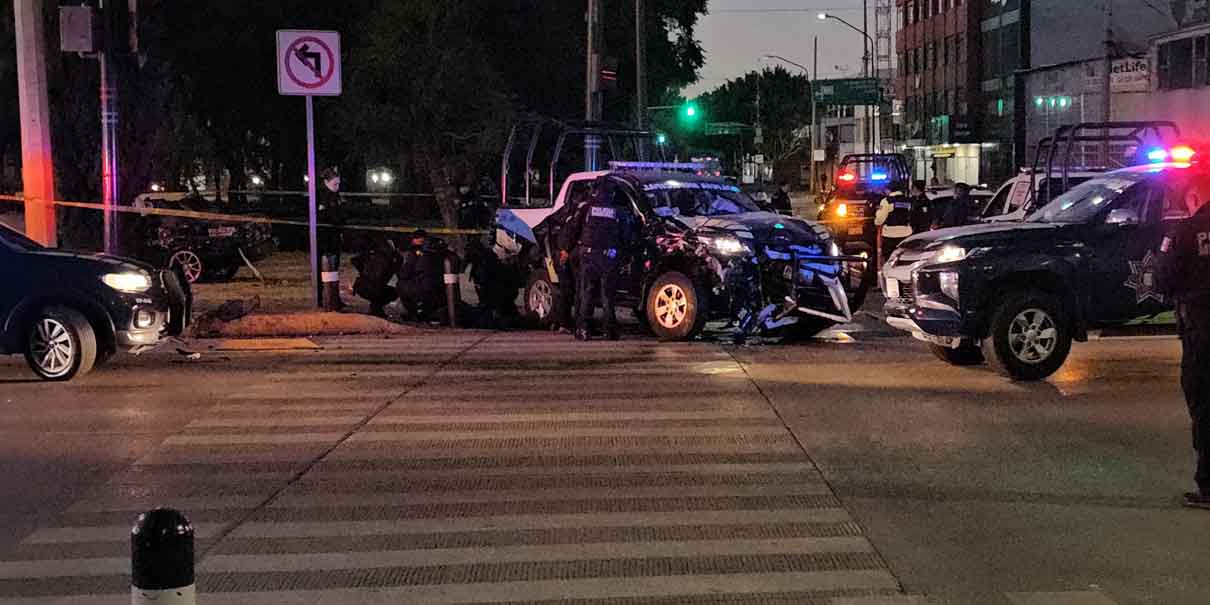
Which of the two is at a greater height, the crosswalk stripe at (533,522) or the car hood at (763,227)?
the car hood at (763,227)

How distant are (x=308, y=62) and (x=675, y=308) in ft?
18.5

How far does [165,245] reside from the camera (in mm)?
20734

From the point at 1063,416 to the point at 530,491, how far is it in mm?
4561

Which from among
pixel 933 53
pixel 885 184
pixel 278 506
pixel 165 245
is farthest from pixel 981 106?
pixel 278 506

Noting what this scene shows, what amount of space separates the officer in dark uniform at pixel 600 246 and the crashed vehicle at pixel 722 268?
10.2 inches

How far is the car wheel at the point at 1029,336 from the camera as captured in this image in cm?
1103

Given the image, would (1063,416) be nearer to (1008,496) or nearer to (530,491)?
(1008,496)

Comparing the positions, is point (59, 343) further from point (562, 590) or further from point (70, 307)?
point (562, 590)

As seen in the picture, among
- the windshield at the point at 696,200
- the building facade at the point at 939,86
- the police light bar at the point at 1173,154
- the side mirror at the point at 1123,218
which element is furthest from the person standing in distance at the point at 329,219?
the building facade at the point at 939,86

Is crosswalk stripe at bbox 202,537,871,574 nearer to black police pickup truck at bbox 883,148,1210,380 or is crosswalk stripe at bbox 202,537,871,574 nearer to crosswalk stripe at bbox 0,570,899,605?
crosswalk stripe at bbox 0,570,899,605

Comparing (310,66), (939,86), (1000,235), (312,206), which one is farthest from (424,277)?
(939,86)

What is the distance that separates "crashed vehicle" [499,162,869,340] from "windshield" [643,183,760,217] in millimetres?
15

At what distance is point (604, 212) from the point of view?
13.8m

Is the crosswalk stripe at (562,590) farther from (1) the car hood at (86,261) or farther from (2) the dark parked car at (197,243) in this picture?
(2) the dark parked car at (197,243)
